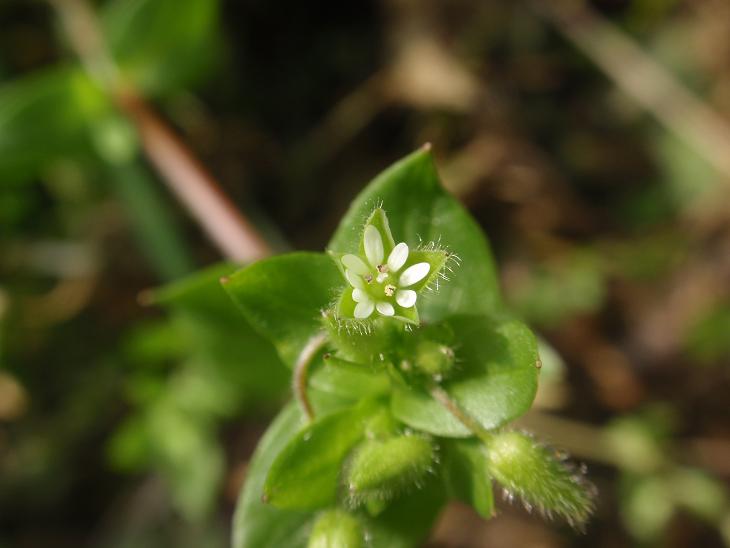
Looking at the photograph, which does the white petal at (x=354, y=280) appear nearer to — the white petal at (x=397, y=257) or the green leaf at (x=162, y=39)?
the white petal at (x=397, y=257)

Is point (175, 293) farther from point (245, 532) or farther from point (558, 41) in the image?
point (558, 41)

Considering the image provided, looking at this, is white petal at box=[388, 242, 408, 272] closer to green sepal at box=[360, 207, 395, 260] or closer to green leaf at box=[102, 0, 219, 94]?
green sepal at box=[360, 207, 395, 260]

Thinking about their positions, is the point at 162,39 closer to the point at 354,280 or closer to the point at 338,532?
the point at 354,280

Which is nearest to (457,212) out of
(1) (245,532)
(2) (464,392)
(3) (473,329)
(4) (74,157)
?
(3) (473,329)

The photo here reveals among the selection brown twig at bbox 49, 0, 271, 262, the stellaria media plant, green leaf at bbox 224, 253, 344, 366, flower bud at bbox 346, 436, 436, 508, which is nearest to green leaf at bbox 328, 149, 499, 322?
the stellaria media plant

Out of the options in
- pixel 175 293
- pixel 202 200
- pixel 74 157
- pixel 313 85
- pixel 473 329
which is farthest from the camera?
pixel 313 85

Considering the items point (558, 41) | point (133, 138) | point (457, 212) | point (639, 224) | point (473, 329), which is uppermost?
point (133, 138)
